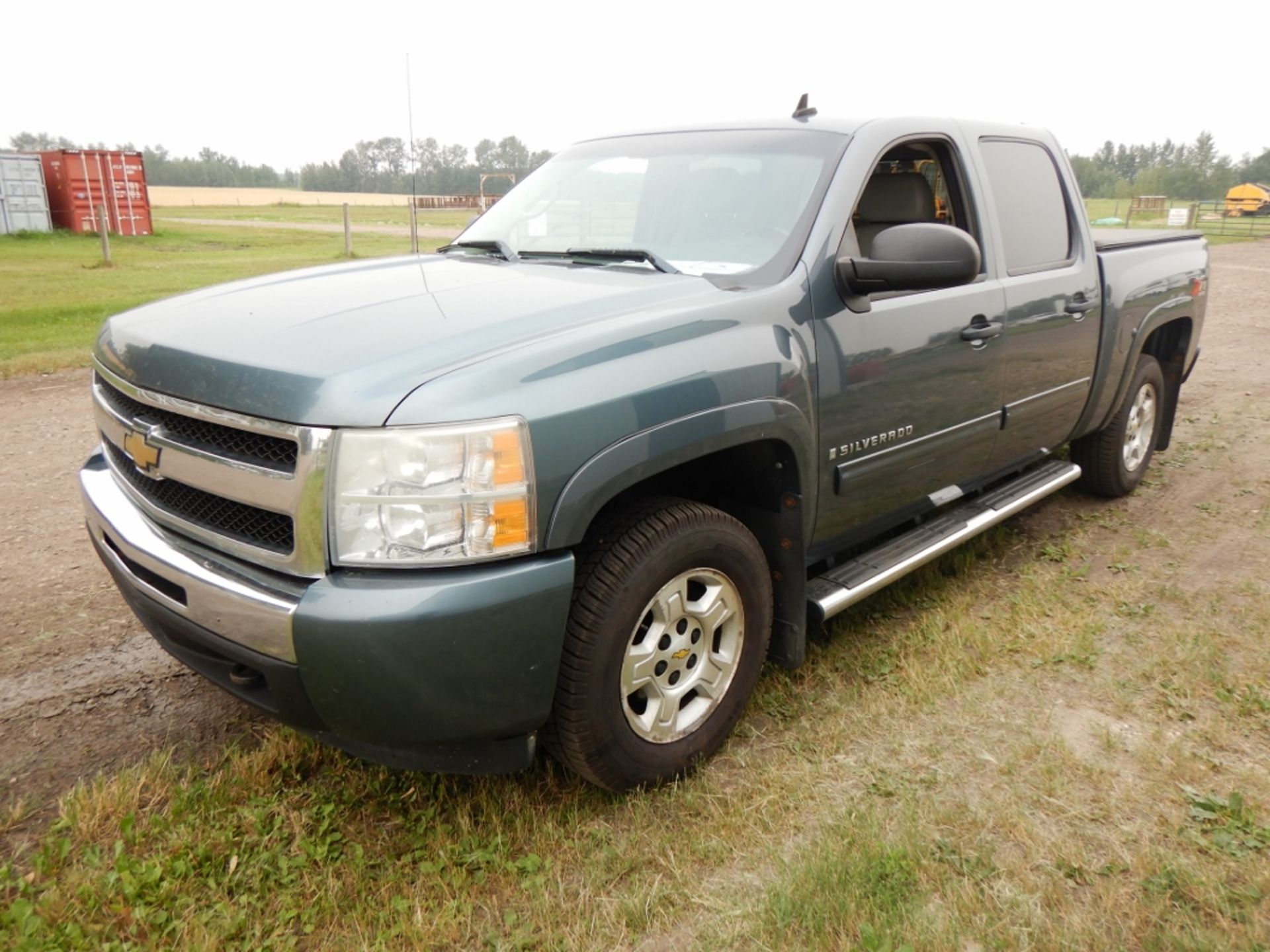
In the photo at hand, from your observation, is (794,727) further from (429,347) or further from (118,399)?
(118,399)

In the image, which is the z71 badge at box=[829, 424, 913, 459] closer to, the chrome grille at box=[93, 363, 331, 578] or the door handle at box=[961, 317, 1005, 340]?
the door handle at box=[961, 317, 1005, 340]

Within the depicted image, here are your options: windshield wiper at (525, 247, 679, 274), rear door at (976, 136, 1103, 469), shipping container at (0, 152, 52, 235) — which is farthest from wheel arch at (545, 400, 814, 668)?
shipping container at (0, 152, 52, 235)

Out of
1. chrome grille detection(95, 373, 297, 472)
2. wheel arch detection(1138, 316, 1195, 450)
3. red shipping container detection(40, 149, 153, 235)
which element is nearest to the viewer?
chrome grille detection(95, 373, 297, 472)

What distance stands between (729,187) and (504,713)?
1.96 m

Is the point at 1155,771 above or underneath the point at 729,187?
underneath

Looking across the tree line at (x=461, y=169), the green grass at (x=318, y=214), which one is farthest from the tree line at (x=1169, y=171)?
the green grass at (x=318, y=214)

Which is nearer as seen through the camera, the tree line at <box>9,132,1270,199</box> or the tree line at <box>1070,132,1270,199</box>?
the tree line at <box>9,132,1270,199</box>

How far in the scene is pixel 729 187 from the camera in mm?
3293

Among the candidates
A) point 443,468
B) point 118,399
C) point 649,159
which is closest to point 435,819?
point 443,468

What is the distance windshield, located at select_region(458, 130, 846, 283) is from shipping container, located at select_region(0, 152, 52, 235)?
24107mm

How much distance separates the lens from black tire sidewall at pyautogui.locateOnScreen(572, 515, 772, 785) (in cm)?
238

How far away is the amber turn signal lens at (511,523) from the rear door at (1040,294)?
7.64 feet

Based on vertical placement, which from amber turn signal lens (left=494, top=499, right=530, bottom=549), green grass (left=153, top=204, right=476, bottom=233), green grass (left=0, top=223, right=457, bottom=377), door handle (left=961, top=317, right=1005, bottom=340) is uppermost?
door handle (left=961, top=317, right=1005, bottom=340)

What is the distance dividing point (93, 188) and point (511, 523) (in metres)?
27.0
